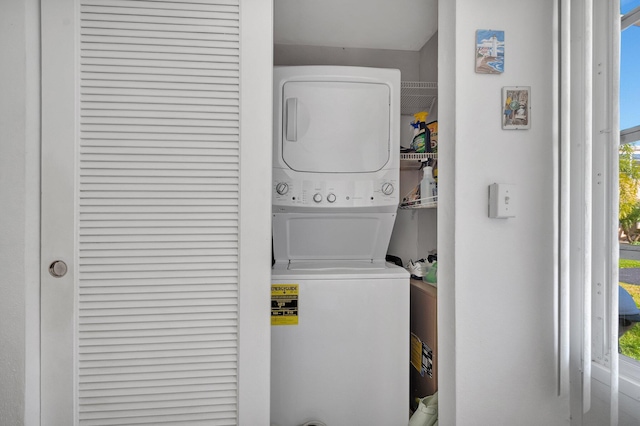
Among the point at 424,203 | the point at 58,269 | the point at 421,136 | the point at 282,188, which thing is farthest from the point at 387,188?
the point at 58,269

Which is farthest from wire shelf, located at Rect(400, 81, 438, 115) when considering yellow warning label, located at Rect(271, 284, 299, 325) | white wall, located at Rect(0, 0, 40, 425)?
white wall, located at Rect(0, 0, 40, 425)

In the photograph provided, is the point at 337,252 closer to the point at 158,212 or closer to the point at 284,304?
the point at 284,304

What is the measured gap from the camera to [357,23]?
6.59 feet

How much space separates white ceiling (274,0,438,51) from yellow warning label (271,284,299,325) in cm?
158

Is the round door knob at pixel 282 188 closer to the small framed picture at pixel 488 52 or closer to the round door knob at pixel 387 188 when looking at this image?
the round door knob at pixel 387 188

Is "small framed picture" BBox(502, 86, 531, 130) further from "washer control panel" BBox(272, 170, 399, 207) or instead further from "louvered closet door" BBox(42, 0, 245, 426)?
"louvered closet door" BBox(42, 0, 245, 426)

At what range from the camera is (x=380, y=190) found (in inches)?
70.4

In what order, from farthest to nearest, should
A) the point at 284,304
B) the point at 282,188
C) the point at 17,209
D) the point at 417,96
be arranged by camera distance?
the point at 417,96 → the point at 282,188 → the point at 284,304 → the point at 17,209

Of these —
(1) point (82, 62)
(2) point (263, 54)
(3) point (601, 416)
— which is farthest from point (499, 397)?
(1) point (82, 62)

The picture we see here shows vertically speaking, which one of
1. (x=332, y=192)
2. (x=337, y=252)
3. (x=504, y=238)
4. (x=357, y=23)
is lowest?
(x=337, y=252)

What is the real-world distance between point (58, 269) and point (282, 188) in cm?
102

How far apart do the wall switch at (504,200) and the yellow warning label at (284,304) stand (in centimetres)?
97

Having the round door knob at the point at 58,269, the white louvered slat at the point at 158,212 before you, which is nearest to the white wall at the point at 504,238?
the white louvered slat at the point at 158,212

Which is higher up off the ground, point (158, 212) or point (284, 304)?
point (158, 212)
